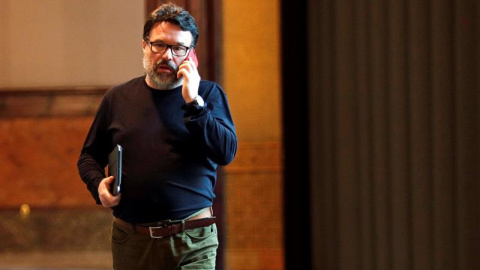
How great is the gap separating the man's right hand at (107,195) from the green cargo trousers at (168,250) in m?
0.15

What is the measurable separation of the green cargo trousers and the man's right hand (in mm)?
146

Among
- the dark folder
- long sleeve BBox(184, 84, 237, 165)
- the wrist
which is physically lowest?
the dark folder

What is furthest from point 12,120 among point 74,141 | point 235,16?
point 235,16

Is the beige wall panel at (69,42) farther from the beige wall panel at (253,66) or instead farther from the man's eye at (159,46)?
the man's eye at (159,46)

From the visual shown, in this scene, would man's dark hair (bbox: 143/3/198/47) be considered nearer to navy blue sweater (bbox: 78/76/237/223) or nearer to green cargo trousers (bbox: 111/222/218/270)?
navy blue sweater (bbox: 78/76/237/223)

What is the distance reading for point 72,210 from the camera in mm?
6609

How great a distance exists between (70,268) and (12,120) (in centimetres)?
127

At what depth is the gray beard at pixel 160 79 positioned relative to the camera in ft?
8.97

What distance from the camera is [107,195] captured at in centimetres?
266

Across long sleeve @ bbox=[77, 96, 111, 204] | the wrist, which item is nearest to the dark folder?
long sleeve @ bbox=[77, 96, 111, 204]

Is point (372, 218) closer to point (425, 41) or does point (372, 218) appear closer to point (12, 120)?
point (425, 41)

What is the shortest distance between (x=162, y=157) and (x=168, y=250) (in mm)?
300

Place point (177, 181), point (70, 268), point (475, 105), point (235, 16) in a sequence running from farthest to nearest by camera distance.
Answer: point (235, 16)
point (70, 268)
point (177, 181)
point (475, 105)

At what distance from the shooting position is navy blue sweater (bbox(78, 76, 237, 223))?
2.71 metres
